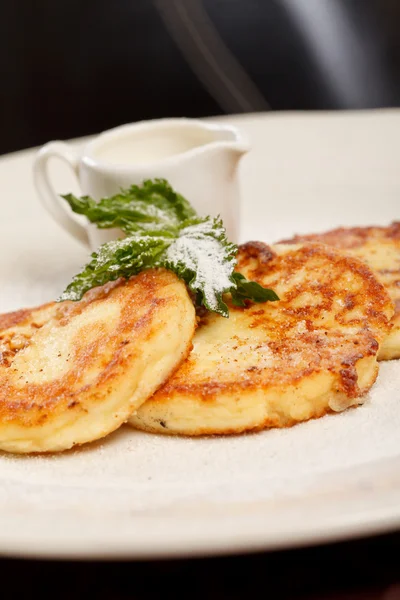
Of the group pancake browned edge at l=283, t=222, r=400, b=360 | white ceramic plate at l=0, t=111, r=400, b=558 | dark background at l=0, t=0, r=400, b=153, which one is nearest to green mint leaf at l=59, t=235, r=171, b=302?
white ceramic plate at l=0, t=111, r=400, b=558

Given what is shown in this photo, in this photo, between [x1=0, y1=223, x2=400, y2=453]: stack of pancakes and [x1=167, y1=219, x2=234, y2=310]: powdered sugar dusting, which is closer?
[x1=0, y1=223, x2=400, y2=453]: stack of pancakes

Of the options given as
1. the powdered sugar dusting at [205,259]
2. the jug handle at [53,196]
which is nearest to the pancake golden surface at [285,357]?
the powdered sugar dusting at [205,259]

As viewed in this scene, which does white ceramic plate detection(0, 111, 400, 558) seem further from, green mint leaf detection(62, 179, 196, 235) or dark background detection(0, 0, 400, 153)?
dark background detection(0, 0, 400, 153)

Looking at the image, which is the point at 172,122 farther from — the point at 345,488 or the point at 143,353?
the point at 345,488

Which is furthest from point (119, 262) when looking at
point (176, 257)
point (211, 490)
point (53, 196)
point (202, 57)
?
point (202, 57)

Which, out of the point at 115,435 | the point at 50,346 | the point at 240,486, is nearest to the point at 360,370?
the point at 240,486

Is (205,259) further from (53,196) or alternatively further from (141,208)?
(53,196)
